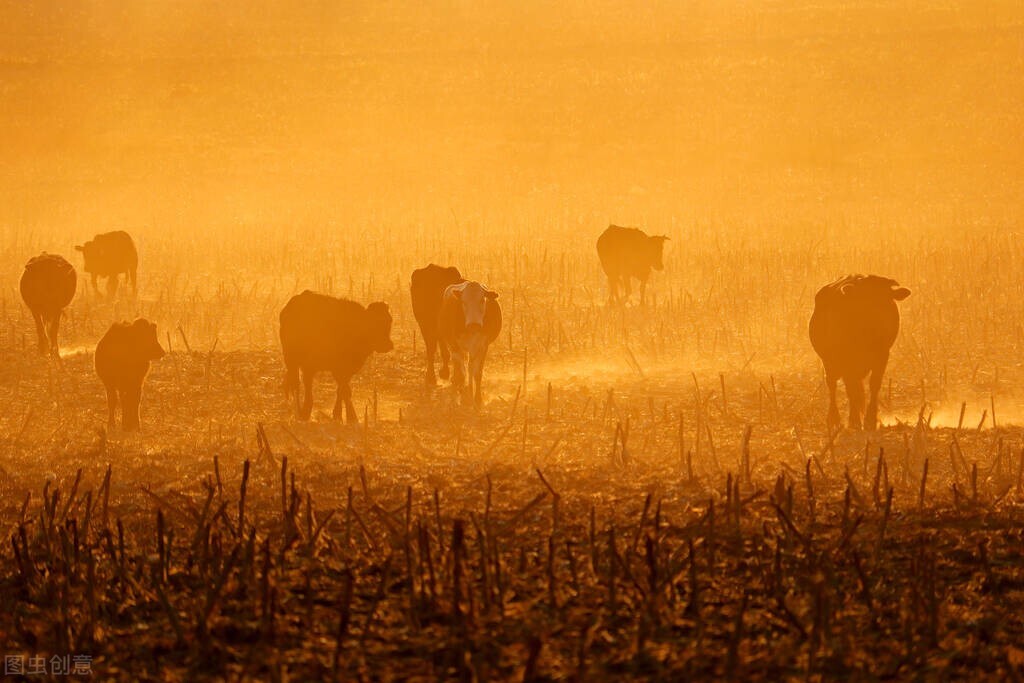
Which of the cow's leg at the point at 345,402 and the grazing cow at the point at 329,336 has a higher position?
the grazing cow at the point at 329,336

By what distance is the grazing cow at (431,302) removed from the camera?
16.5 m

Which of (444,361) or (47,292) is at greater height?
(47,292)

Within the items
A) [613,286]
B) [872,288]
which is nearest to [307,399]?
[872,288]

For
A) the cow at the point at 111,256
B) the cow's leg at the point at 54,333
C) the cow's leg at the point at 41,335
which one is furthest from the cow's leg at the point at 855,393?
the cow at the point at 111,256

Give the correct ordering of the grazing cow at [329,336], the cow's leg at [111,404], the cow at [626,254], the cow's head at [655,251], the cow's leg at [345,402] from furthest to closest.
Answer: the cow's head at [655,251]
the cow at [626,254]
the grazing cow at [329,336]
the cow's leg at [345,402]
the cow's leg at [111,404]

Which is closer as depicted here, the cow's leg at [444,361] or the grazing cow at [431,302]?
the cow's leg at [444,361]

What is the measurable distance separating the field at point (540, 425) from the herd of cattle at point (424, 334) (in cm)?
46

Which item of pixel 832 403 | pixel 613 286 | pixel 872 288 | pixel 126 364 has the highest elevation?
pixel 613 286

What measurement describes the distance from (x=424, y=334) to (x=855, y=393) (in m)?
5.61

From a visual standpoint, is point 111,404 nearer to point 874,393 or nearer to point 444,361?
point 444,361

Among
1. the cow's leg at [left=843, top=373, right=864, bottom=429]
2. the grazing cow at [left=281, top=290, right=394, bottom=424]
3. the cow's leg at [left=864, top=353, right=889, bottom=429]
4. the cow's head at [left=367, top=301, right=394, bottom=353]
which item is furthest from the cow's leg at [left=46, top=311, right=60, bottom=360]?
the cow's leg at [left=864, top=353, right=889, bottom=429]

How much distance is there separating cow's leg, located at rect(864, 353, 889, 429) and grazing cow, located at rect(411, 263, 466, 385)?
532 cm

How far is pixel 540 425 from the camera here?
12.7 m

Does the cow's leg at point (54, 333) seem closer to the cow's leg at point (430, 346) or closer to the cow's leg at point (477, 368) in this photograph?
the cow's leg at point (430, 346)
